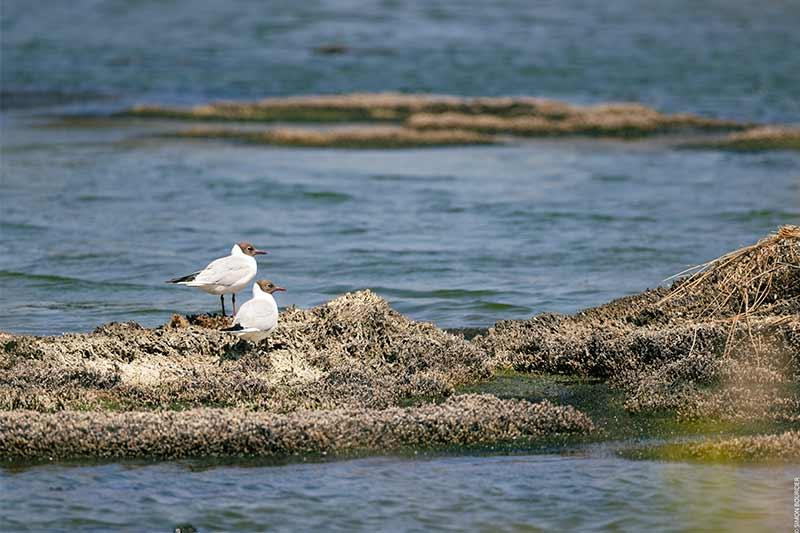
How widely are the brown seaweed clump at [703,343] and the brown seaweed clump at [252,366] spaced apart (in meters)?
0.79

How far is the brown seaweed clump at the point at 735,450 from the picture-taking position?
8.66 m

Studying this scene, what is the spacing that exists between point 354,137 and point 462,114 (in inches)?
171

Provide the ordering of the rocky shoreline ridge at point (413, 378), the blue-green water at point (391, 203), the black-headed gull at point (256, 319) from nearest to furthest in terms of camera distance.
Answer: the blue-green water at point (391, 203), the rocky shoreline ridge at point (413, 378), the black-headed gull at point (256, 319)

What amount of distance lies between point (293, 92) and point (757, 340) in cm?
2751

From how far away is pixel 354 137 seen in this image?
27.9 m

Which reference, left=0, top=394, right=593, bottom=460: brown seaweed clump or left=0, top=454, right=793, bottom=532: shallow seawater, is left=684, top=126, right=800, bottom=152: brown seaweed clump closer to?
left=0, top=394, right=593, bottom=460: brown seaweed clump

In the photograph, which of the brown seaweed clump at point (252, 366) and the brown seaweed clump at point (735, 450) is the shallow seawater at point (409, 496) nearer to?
the brown seaweed clump at point (735, 450)

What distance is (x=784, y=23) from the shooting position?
49219 millimetres

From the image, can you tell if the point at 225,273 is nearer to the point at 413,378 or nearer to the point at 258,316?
the point at 258,316

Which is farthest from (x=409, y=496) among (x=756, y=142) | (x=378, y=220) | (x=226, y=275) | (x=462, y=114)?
(x=462, y=114)

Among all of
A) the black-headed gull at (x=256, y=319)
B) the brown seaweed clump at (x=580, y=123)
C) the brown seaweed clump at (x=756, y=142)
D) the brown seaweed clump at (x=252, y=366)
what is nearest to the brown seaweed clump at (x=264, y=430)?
the brown seaweed clump at (x=252, y=366)

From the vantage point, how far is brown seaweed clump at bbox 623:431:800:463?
866cm

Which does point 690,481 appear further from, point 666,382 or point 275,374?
point 275,374

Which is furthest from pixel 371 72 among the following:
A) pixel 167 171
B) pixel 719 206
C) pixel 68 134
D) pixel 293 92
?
pixel 719 206
